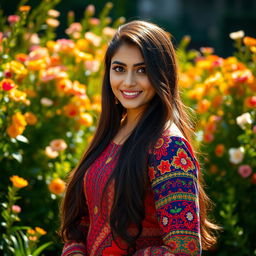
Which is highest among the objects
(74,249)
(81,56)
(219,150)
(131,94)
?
(131,94)

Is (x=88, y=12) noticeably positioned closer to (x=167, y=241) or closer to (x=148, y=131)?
(x=148, y=131)

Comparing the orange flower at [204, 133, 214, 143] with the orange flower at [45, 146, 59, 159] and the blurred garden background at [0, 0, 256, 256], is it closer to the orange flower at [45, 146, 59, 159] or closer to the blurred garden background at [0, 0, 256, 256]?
the blurred garden background at [0, 0, 256, 256]

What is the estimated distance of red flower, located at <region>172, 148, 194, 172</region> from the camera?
1.74 m

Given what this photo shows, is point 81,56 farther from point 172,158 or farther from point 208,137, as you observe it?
point 172,158

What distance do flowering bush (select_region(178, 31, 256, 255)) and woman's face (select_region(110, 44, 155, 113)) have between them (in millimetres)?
1148

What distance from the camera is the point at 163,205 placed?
1730mm

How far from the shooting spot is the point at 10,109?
2.95 m

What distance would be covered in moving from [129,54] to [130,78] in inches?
3.2

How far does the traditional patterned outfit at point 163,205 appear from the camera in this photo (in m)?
1.71

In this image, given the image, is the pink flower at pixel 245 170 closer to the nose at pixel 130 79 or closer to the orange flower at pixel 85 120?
the orange flower at pixel 85 120

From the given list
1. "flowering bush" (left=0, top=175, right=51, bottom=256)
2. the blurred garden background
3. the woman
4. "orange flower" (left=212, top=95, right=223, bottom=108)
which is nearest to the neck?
the woman

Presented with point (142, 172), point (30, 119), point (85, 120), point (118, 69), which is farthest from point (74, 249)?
point (85, 120)

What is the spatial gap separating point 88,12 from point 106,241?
113 inches

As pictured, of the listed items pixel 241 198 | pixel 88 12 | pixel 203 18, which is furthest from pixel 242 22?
pixel 241 198
